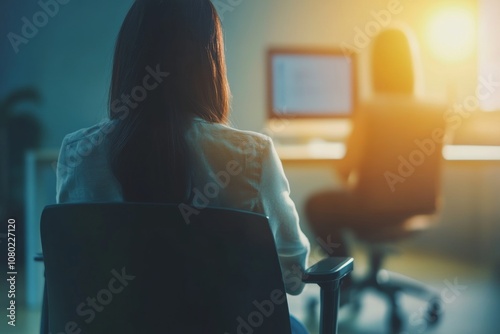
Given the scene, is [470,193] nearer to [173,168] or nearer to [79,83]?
[79,83]

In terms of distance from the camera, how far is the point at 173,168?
2.81 feet

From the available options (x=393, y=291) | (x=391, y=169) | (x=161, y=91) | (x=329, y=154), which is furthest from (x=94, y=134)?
(x=393, y=291)

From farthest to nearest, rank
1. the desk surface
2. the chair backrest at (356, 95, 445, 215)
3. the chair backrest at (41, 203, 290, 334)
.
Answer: the desk surface, the chair backrest at (356, 95, 445, 215), the chair backrest at (41, 203, 290, 334)

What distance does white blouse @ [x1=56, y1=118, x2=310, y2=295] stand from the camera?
883 millimetres

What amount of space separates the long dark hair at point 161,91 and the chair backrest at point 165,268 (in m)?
0.14

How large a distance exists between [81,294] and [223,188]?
0.88 ft

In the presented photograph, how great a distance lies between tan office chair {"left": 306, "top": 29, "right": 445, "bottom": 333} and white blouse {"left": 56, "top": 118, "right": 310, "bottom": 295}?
4.46 feet

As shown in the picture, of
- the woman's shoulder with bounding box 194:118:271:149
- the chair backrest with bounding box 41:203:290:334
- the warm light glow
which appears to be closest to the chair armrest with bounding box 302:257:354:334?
the chair backrest with bounding box 41:203:290:334

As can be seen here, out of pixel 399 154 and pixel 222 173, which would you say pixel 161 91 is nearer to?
pixel 222 173

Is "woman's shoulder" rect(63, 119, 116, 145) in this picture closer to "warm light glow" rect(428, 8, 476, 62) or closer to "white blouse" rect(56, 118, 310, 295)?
"white blouse" rect(56, 118, 310, 295)

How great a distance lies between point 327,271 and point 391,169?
146cm

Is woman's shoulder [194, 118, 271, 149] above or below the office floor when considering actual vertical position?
above

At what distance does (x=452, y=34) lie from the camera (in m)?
3.84

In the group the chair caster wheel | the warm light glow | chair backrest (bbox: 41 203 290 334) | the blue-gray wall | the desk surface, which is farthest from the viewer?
the warm light glow
